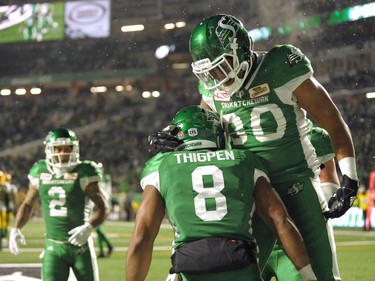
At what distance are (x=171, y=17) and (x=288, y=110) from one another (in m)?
9.67

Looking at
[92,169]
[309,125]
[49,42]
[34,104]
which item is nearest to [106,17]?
[49,42]

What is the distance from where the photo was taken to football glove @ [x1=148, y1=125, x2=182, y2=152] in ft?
7.59

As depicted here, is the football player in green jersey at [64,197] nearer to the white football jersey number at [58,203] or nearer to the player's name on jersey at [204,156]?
the white football jersey number at [58,203]

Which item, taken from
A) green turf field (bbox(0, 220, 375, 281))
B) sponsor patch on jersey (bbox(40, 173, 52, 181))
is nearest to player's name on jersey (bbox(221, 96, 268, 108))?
sponsor patch on jersey (bbox(40, 173, 52, 181))

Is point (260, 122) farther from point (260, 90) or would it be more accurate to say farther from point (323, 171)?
point (323, 171)

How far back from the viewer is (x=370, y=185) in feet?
32.4

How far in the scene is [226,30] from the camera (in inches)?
96.9

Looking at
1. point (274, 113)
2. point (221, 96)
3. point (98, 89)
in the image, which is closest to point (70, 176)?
point (221, 96)

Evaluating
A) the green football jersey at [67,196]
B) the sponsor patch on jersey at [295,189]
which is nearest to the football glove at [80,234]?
the green football jersey at [67,196]

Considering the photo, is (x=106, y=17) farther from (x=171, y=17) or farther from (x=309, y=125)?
(x=309, y=125)

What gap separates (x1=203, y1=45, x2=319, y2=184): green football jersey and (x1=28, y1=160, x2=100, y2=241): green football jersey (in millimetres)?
Result: 1983

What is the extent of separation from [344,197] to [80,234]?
207 cm

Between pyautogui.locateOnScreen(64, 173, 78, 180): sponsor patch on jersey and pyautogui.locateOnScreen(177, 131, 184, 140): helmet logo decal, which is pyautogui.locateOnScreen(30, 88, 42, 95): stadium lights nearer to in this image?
pyautogui.locateOnScreen(64, 173, 78, 180): sponsor patch on jersey

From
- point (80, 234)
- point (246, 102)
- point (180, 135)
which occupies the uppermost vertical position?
point (246, 102)
